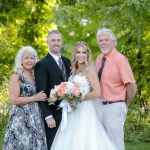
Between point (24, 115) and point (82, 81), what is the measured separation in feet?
2.70

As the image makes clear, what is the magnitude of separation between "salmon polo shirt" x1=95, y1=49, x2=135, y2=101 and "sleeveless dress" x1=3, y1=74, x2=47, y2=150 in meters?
0.86

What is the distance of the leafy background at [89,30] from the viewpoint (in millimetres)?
7609

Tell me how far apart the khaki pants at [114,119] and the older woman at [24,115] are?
790 mm

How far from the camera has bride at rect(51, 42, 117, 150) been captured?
567 cm

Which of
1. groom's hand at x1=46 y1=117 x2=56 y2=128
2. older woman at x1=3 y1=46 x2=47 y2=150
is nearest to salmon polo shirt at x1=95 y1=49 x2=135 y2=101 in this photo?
groom's hand at x1=46 y1=117 x2=56 y2=128

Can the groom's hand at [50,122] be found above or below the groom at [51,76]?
Answer: below

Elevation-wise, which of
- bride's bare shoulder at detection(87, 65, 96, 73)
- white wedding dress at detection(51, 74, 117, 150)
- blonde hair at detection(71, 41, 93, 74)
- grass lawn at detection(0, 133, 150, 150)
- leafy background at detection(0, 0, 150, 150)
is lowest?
grass lawn at detection(0, 133, 150, 150)

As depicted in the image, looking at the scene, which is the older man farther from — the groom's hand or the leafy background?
the leafy background

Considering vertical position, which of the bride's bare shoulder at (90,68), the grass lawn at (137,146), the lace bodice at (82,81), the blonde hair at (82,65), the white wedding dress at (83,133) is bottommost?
the grass lawn at (137,146)

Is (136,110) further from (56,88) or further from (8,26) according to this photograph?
(56,88)

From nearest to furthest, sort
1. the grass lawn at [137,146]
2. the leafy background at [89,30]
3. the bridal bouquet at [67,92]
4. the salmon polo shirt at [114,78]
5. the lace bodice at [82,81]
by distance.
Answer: the bridal bouquet at [67,92] < the lace bodice at [82,81] < the salmon polo shirt at [114,78] < the leafy background at [89,30] < the grass lawn at [137,146]

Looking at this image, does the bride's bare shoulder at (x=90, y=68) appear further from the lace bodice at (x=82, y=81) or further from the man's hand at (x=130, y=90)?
the man's hand at (x=130, y=90)

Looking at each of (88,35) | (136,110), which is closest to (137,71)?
(136,110)

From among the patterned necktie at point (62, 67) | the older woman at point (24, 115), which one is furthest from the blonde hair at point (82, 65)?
the older woman at point (24, 115)
